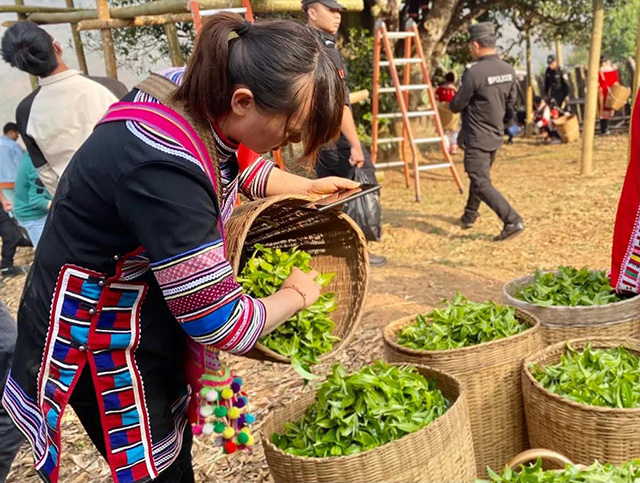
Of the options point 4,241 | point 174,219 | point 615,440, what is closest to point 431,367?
point 615,440

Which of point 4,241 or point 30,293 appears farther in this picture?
point 4,241

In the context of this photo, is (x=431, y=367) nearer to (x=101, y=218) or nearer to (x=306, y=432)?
(x=306, y=432)

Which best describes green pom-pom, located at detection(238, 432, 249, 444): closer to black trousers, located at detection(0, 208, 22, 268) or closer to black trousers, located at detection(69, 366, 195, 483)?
black trousers, located at detection(69, 366, 195, 483)

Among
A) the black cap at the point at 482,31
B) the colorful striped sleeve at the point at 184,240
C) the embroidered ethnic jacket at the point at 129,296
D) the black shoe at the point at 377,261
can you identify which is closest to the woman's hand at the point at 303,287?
the embroidered ethnic jacket at the point at 129,296

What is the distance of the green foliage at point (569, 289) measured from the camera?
2.89 m

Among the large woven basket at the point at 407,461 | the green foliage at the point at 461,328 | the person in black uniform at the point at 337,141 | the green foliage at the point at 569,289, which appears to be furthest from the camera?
the person in black uniform at the point at 337,141

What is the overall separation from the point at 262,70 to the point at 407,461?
1.13m

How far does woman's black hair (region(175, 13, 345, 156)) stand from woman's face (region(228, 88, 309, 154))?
0.05 feet

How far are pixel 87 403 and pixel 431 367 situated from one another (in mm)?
1205

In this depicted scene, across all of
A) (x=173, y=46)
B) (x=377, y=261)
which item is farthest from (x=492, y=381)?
(x=173, y=46)

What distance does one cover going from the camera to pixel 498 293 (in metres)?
4.98

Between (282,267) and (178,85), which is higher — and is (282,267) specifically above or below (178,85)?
below

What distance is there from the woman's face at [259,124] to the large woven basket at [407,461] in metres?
0.88

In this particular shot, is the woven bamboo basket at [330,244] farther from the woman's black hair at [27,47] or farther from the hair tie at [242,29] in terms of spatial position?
the woman's black hair at [27,47]
